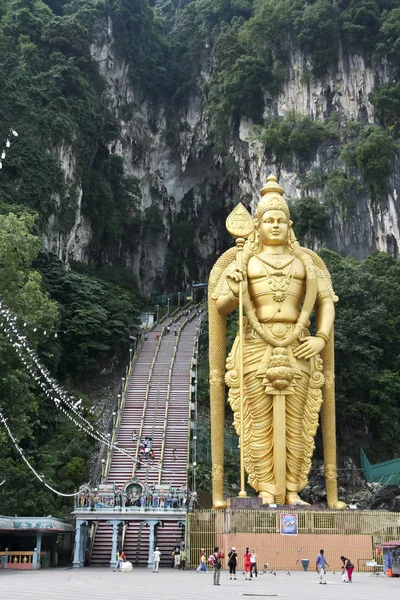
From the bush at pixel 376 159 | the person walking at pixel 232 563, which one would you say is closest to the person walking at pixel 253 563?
the person walking at pixel 232 563

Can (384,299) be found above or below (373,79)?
below

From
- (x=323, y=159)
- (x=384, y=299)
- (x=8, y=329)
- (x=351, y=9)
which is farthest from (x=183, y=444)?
(x=351, y=9)

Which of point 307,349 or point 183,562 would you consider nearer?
point 183,562

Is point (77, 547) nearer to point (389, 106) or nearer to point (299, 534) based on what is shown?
point (299, 534)

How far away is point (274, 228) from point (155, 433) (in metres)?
7.71

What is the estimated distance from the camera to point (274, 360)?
1305cm

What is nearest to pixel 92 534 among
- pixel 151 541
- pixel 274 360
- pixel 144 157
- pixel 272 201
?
pixel 151 541

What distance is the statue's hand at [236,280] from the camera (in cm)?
1330

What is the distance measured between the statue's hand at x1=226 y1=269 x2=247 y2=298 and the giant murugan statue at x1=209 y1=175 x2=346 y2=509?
2 centimetres

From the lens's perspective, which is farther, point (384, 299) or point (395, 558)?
point (384, 299)

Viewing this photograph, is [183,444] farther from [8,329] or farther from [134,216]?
[134,216]

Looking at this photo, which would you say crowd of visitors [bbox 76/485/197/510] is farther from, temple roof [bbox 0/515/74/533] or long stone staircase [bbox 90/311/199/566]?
temple roof [bbox 0/515/74/533]

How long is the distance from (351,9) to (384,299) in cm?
1458

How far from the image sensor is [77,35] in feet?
107
